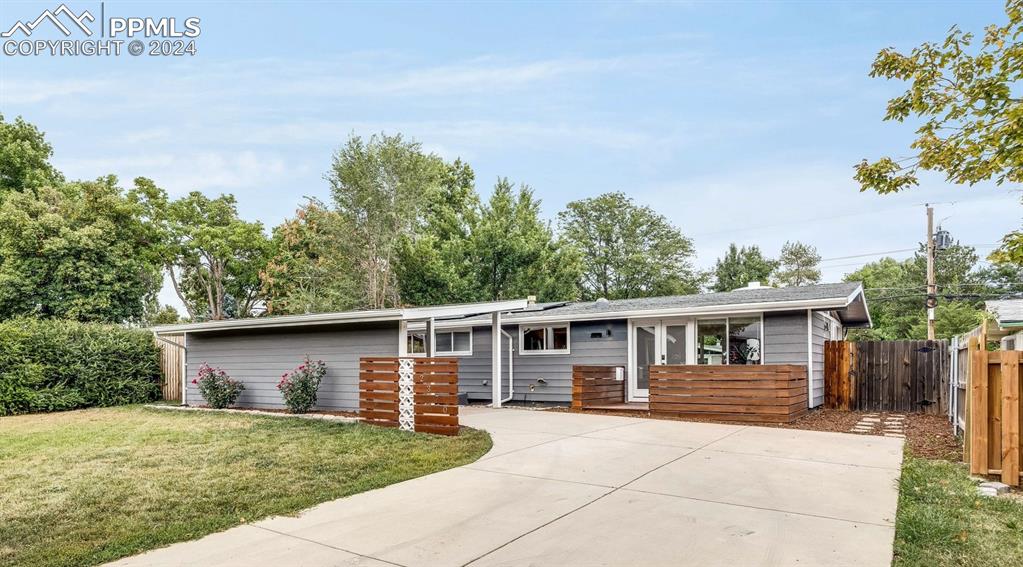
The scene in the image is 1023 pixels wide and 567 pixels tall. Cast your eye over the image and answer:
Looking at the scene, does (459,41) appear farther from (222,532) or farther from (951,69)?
(222,532)

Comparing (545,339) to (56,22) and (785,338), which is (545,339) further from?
(56,22)

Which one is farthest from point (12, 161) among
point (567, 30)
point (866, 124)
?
point (866, 124)

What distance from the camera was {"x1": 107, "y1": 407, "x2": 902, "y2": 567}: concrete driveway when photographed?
3.43m

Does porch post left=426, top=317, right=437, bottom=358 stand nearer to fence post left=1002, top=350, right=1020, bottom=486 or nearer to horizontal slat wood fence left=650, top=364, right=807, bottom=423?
horizontal slat wood fence left=650, top=364, right=807, bottom=423

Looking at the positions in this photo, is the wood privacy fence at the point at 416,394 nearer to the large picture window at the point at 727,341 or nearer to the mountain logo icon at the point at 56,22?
the large picture window at the point at 727,341

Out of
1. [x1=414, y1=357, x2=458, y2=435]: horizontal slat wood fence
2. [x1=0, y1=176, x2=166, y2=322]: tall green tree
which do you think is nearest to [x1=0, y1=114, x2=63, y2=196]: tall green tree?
[x1=0, y1=176, x2=166, y2=322]: tall green tree

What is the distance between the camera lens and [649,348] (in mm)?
12555

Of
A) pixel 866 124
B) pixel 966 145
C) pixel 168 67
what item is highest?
pixel 168 67

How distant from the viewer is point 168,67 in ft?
46.7

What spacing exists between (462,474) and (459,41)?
11297mm

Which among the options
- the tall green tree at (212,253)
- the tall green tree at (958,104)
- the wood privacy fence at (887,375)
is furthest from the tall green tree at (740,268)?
the tall green tree at (958,104)

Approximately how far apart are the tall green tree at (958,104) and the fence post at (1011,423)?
1.67 m

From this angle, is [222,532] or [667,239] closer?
[222,532]

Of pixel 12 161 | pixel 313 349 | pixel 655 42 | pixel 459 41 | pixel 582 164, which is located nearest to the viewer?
pixel 313 349
